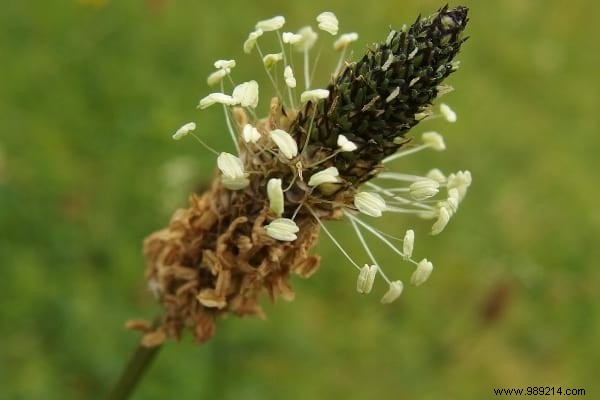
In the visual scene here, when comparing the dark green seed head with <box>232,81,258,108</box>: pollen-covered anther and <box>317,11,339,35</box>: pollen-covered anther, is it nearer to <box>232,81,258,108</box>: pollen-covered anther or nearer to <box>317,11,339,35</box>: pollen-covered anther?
<box>232,81,258,108</box>: pollen-covered anther

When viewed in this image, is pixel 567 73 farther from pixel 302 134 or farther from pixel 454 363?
pixel 302 134

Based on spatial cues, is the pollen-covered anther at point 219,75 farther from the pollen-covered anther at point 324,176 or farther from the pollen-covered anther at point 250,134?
the pollen-covered anther at point 324,176

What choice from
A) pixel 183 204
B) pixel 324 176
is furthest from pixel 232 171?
pixel 183 204

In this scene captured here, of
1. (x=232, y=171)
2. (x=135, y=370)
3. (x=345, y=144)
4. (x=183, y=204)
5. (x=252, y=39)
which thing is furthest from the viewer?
(x=183, y=204)

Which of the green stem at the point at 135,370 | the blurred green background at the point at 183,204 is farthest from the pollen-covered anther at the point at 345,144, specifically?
the blurred green background at the point at 183,204

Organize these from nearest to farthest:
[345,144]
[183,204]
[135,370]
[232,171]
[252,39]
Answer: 1. [345,144]
2. [232,171]
3. [252,39]
4. [135,370]
5. [183,204]

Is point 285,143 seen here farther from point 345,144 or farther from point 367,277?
point 367,277
